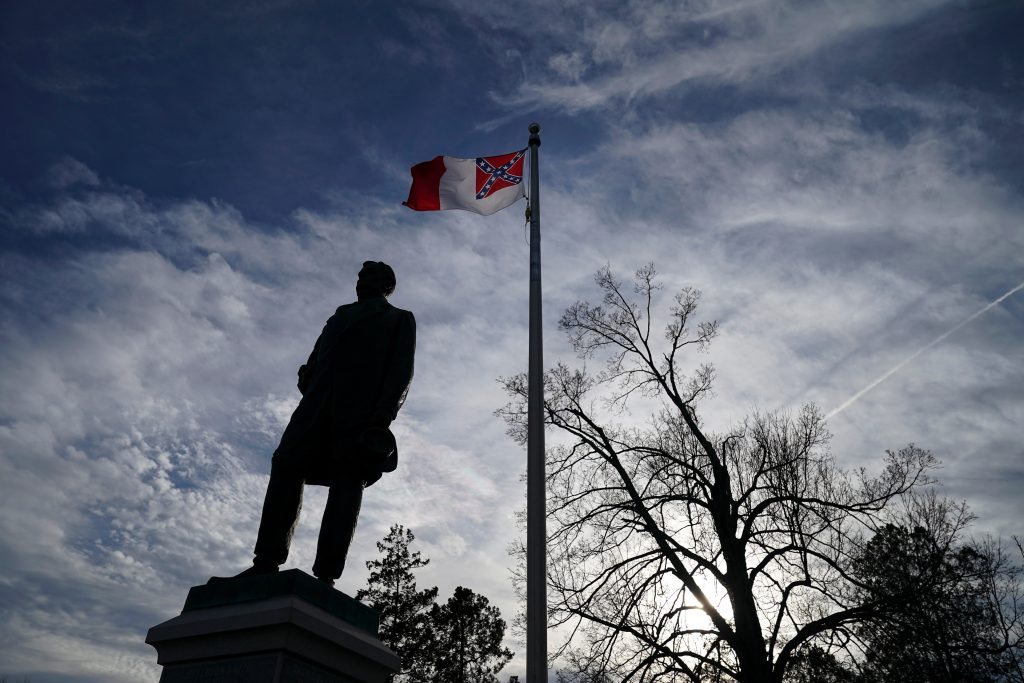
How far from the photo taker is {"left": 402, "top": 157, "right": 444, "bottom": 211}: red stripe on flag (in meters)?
10.4

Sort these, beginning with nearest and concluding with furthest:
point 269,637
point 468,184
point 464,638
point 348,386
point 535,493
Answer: point 269,637
point 348,386
point 535,493
point 468,184
point 464,638

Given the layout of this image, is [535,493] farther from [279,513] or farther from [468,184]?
[468,184]

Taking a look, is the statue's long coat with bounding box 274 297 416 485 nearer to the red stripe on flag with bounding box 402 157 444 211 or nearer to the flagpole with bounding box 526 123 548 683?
the flagpole with bounding box 526 123 548 683

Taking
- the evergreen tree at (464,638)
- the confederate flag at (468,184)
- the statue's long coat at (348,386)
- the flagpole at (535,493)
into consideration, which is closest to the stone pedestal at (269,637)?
the statue's long coat at (348,386)

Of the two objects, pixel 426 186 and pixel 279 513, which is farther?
pixel 426 186

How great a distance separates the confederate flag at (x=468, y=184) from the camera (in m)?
10.3

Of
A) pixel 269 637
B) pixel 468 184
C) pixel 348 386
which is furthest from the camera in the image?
pixel 468 184

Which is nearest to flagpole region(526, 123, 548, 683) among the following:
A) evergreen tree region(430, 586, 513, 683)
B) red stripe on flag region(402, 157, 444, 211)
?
red stripe on flag region(402, 157, 444, 211)

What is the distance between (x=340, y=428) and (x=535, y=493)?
A: 3645 millimetres

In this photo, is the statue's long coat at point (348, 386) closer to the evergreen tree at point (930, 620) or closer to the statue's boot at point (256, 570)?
the statue's boot at point (256, 570)

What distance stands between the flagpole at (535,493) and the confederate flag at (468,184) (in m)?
0.75

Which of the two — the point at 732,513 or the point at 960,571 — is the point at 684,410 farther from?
the point at 960,571

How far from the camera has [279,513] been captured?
12.6 ft

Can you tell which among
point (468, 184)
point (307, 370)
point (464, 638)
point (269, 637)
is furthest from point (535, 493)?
point (464, 638)
